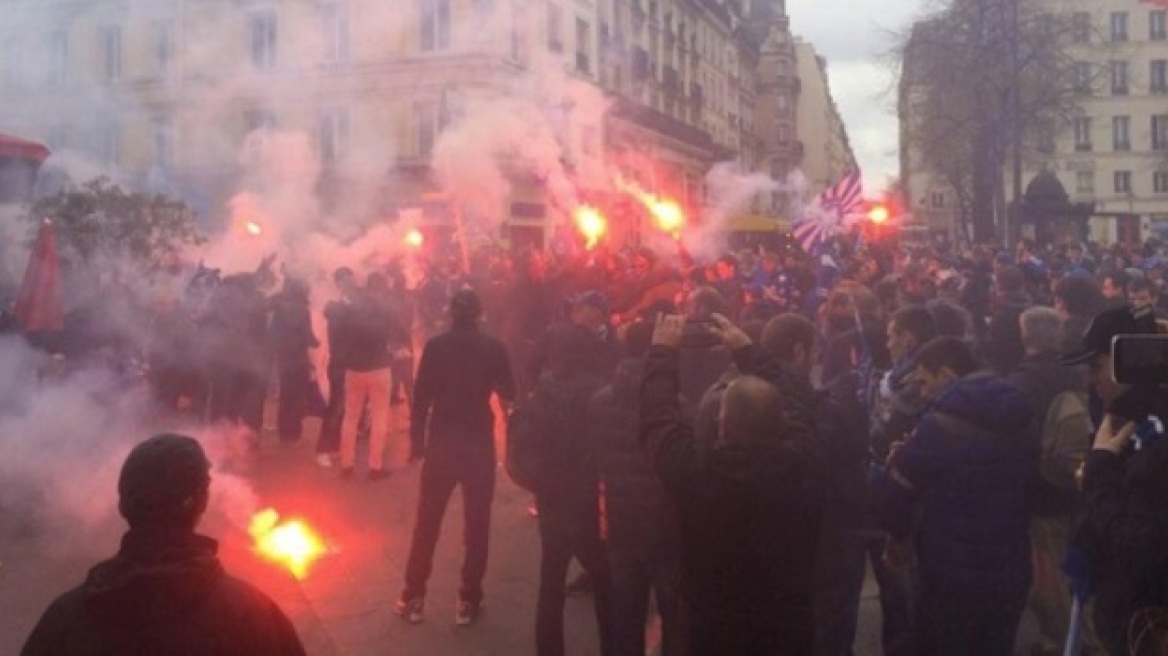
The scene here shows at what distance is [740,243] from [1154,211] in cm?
4998

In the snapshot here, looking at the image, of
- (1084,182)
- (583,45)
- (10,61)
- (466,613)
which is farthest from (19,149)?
(1084,182)

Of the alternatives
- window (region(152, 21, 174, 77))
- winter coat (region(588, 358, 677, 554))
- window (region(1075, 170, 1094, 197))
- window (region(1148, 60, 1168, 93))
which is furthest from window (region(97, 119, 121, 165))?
window (region(1148, 60, 1168, 93))

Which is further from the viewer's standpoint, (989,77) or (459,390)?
(989,77)

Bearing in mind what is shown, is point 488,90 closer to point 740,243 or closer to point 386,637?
point 740,243

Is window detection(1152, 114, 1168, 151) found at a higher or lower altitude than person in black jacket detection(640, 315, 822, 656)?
higher

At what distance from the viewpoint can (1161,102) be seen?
6431 cm

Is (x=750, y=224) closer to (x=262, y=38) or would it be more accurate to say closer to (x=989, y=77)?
(x=989, y=77)

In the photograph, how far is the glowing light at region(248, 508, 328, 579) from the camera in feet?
19.7

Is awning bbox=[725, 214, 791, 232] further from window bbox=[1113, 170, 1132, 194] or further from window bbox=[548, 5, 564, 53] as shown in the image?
window bbox=[1113, 170, 1132, 194]

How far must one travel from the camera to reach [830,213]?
47.2ft

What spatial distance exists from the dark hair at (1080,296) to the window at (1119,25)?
67.6m

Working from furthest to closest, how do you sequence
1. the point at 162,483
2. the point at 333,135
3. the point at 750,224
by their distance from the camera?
1. the point at 750,224
2. the point at 333,135
3. the point at 162,483

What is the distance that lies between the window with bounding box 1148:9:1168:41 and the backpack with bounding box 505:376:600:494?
72368 millimetres

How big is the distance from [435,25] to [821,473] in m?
16.5
